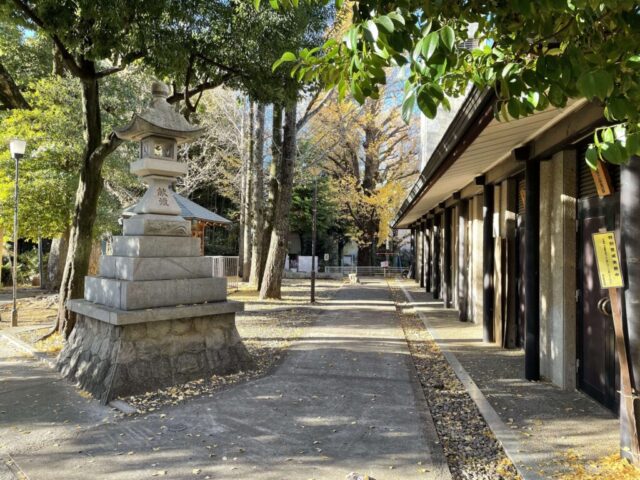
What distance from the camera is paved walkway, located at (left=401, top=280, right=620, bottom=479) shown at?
4.05 metres

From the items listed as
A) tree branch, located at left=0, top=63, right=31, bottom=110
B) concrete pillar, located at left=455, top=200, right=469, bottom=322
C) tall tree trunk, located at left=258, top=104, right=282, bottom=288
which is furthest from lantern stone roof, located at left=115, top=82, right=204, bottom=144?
tall tree trunk, located at left=258, top=104, right=282, bottom=288

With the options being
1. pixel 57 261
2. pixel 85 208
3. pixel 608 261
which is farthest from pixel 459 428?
pixel 57 261

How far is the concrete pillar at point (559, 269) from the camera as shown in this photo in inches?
Answer: 237

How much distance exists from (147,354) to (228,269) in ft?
64.4

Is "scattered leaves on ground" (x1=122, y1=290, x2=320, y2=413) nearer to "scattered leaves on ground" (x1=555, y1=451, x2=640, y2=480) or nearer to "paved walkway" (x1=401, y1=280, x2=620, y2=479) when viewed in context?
"paved walkway" (x1=401, y1=280, x2=620, y2=479)

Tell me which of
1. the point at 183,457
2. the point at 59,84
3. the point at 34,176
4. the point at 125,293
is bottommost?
the point at 183,457

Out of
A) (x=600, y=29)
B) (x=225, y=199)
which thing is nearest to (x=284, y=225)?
(x=600, y=29)

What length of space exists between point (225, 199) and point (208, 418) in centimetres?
3240

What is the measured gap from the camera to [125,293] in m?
5.83

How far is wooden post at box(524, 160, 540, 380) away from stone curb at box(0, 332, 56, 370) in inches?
253

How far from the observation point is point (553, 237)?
6484mm

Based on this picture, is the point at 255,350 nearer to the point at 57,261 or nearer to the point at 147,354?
the point at 147,354

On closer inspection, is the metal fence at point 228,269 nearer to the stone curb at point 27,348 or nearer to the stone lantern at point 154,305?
the stone curb at point 27,348

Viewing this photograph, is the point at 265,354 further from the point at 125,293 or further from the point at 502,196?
the point at 502,196
